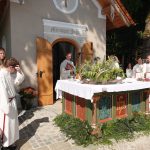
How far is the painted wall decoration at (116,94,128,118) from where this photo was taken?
5656 mm

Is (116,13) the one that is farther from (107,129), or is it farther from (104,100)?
(107,129)

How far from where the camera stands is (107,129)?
17.2ft

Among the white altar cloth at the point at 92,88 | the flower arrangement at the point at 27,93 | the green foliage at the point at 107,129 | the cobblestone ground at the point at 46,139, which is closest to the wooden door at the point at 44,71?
the flower arrangement at the point at 27,93

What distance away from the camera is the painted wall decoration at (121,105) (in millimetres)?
5656

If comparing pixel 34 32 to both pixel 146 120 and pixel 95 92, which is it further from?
pixel 146 120

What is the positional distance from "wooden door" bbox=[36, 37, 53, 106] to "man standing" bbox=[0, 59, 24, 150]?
3996 millimetres

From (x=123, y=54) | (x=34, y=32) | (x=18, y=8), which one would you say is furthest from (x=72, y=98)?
(x=123, y=54)

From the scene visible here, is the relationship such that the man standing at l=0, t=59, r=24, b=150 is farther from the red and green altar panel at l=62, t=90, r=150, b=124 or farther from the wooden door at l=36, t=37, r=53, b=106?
the wooden door at l=36, t=37, r=53, b=106

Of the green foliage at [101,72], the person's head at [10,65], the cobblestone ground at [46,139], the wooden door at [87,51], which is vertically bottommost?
the cobblestone ground at [46,139]

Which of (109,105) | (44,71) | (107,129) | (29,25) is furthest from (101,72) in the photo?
(29,25)

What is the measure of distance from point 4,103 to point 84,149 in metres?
1.81

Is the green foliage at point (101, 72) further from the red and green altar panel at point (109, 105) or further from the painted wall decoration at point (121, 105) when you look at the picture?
the painted wall decoration at point (121, 105)

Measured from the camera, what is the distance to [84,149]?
4.58 metres

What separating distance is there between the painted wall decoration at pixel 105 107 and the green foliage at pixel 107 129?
0.59 ft
